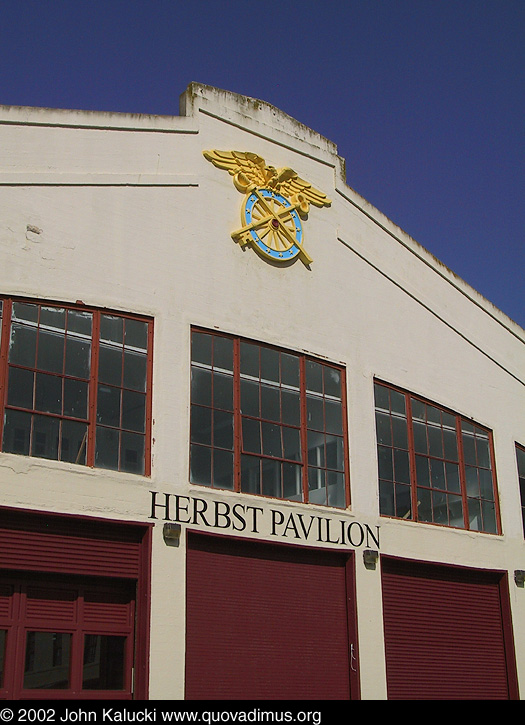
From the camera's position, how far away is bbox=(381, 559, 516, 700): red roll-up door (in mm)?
18109

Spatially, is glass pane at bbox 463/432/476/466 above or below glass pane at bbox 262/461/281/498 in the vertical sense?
above

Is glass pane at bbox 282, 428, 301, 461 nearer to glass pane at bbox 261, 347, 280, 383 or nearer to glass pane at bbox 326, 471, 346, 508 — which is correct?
glass pane at bbox 326, 471, 346, 508

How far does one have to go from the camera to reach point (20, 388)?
15016mm

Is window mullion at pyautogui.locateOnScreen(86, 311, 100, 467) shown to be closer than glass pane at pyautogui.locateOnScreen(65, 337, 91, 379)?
Yes

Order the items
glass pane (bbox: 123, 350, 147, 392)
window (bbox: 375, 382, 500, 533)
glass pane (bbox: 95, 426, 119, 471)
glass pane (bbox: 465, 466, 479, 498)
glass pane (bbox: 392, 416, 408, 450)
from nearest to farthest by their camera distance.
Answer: glass pane (bbox: 95, 426, 119, 471) < glass pane (bbox: 123, 350, 147, 392) < window (bbox: 375, 382, 500, 533) < glass pane (bbox: 392, 416, 408, 450) < glass pane (bbox: 465, 466, 479, 498)

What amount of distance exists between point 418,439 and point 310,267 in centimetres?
428

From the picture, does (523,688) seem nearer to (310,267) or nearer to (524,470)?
(524,470)

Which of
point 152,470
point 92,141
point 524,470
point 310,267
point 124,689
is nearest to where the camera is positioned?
point 124,689

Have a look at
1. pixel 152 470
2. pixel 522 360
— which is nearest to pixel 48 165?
pixel 152 470

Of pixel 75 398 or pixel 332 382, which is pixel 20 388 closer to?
pixel 75 398

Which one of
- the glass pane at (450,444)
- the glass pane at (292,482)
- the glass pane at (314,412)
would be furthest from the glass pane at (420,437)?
the glass pane at (292,482)

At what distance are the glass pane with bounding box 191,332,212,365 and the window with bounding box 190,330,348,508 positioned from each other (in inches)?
0.7

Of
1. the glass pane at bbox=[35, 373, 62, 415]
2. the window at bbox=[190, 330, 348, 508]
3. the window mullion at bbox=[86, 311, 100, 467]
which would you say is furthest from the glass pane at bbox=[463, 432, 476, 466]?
the glass pane at bbox=[35, 373, 62, 415]
